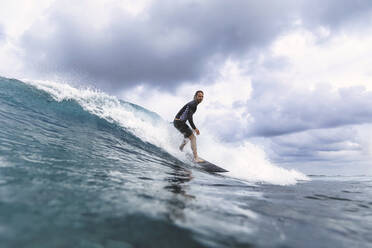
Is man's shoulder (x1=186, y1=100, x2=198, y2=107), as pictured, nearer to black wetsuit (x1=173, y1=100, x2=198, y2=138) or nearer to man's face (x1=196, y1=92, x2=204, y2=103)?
black wetsuit (x1=173, y1=100, x2=198, y2=138)

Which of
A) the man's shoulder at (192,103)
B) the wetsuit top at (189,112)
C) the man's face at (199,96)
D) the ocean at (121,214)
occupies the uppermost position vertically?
the man's face at (199,96)

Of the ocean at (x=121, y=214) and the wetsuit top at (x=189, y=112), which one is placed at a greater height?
the wetsuit top at (x=189, y=112)

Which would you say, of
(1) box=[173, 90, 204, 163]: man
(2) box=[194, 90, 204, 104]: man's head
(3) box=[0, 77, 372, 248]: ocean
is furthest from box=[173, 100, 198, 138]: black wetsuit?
(3) box=[0, 77, 372, 248]: ocean

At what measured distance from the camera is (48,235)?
1729 mm

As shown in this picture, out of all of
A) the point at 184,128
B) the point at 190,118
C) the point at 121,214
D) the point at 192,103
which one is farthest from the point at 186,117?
the point at 121,214

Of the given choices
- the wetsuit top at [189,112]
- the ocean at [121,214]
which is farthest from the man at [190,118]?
the ocean at [121,214]

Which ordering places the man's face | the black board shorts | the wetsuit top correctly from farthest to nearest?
1. the black board shorts
2. the wetsuit top
3. the man's face

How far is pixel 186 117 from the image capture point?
9.58m

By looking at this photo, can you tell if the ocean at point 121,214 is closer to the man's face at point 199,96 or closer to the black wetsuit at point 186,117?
the black wetsuit at point 186,117

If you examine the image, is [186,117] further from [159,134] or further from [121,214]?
[121,214]

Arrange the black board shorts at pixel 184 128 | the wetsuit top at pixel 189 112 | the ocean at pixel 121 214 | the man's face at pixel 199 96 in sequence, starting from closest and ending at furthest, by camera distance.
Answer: the ocean at pixel 121 214 < the man's face at pixel 199 96 < the wetsuit top at pixel 189 112 < the black board shorts at pixel 184 128

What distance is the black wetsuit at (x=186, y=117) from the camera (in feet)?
31.2

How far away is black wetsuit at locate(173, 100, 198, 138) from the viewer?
951 centimetres

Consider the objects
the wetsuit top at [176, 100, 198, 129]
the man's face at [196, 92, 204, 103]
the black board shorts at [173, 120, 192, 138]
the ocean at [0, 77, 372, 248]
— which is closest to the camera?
the ocean at [0, 77, 372, 248]
